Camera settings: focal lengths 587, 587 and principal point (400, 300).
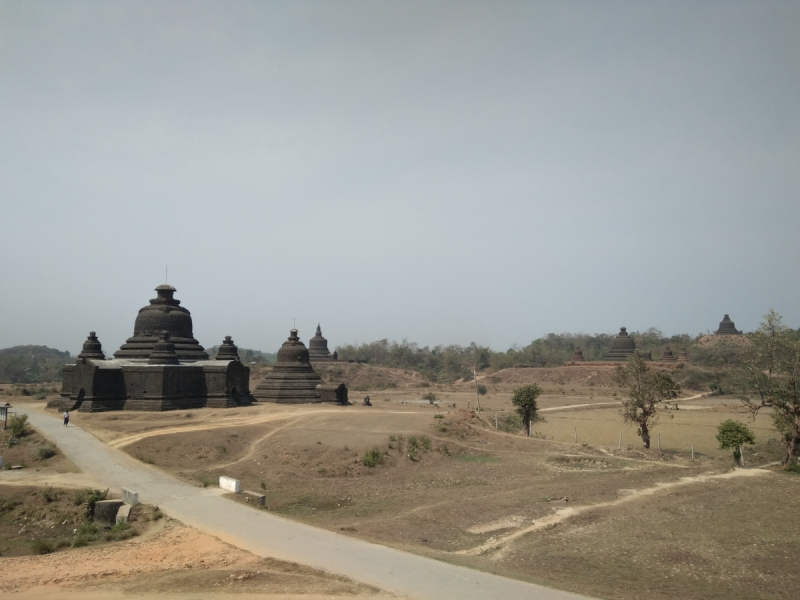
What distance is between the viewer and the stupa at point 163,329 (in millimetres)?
37188

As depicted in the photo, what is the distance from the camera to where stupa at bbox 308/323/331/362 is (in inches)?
3083

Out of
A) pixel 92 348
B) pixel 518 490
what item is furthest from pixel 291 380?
pixel 518 490

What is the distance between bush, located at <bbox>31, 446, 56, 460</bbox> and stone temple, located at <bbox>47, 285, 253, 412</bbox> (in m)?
10.5

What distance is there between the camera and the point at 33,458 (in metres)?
22.0

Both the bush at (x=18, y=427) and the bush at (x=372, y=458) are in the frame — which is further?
the bush at (x=18, y=427)

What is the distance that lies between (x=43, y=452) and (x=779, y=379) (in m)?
30.1

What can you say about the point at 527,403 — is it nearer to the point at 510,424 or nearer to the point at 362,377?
the point at 510,424

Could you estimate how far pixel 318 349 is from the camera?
79.6 meters

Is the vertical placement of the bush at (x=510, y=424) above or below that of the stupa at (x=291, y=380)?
below

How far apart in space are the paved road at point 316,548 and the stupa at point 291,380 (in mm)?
18973

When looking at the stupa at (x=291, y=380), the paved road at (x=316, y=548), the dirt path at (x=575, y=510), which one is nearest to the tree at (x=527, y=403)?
the dirt path at (x=575, y=510)

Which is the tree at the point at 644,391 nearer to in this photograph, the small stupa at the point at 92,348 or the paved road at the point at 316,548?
the paved road at the point at 316,548

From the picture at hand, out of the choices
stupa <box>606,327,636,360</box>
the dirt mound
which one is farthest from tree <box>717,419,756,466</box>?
stupa <box>606,327,636,360</box>

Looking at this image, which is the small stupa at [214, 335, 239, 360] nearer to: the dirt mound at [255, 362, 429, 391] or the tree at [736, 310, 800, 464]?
the dirt mound at [255, 362, 429, 391]
